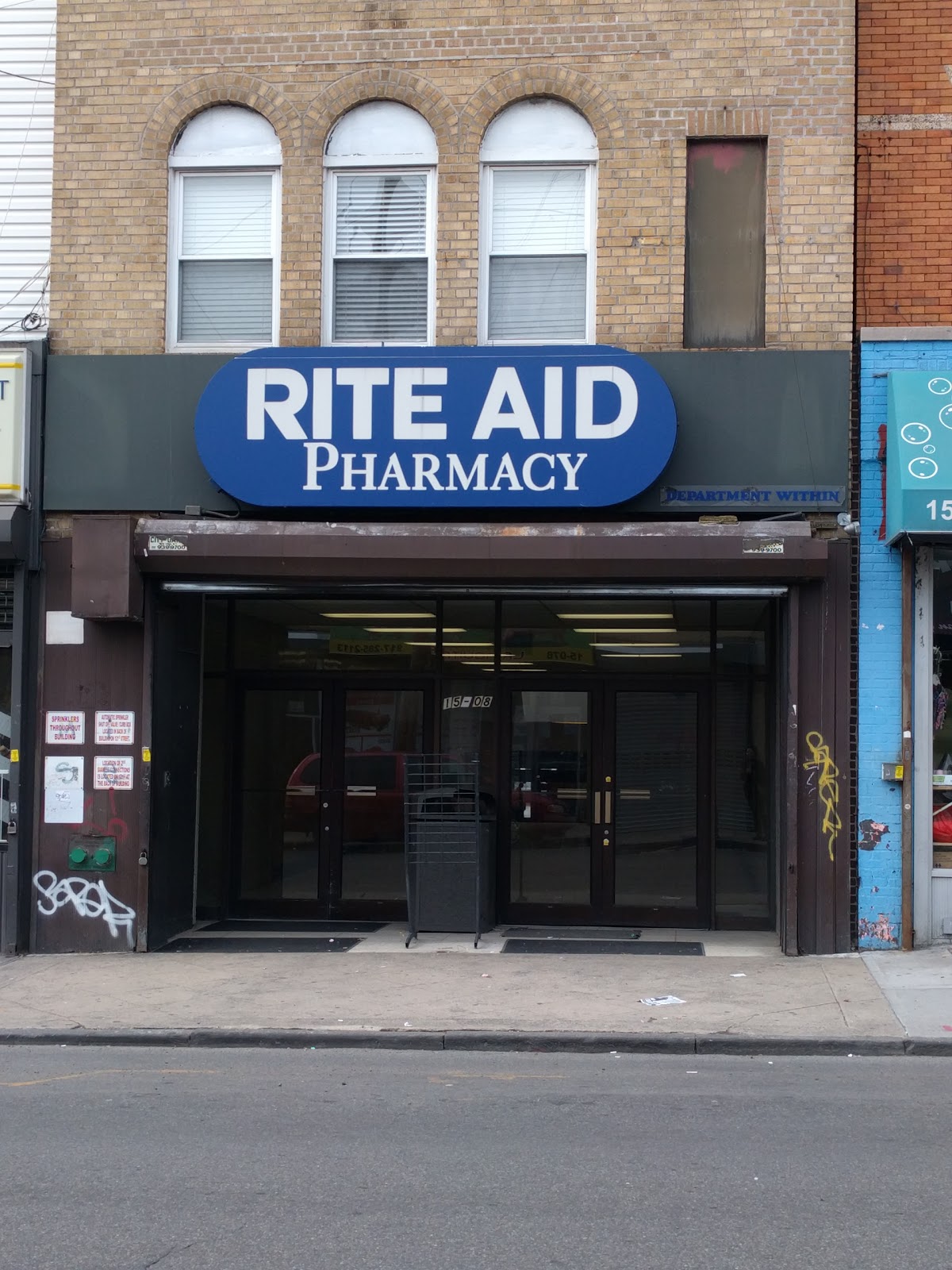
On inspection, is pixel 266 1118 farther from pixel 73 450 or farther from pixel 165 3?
pixel 165 3

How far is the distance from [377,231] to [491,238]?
1022 millimetres

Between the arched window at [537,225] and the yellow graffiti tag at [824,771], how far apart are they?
13.0 ft

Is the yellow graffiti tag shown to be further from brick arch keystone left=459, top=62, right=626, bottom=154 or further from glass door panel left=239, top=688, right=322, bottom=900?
brick arch keystone left=459, top=62, right=626, bottom=154

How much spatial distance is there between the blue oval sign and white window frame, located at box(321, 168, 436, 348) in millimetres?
606

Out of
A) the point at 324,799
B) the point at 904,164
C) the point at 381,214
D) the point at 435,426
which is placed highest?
the point at 904,164

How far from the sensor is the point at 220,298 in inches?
492

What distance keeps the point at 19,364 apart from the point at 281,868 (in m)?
5.18

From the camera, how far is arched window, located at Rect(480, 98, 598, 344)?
478 inches

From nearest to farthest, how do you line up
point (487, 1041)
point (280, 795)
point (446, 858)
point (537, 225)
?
point (487, 1041)
point (446, 858)
point (537, 225)
point (280, 795)

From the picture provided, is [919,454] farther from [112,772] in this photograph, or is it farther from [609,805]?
[112,772]

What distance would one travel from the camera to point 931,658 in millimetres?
11453

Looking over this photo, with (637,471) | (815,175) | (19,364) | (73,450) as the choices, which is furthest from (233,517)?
(815,175)

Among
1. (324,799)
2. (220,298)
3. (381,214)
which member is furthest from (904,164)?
(324,799)

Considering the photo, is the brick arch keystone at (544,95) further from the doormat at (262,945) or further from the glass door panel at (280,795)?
the doormat at (262,945)
